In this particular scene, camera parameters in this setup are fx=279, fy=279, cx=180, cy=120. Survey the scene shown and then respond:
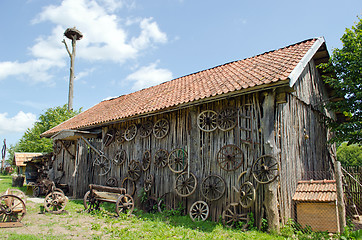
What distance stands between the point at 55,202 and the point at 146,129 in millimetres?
3697

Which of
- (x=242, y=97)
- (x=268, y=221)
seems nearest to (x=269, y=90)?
(x=242, y=97)

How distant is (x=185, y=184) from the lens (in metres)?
8.27

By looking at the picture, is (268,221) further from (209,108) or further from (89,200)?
(89,200)

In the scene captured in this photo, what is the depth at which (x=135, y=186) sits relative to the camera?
996 cm

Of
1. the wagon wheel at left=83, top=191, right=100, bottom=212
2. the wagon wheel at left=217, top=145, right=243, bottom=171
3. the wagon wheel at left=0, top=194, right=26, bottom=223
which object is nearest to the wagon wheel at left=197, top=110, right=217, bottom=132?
the wagon wheel at left=217, top=145, right=243, bottom=171

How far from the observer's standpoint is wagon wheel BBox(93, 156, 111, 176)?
11372 millimetres

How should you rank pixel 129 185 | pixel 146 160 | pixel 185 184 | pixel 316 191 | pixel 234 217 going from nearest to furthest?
pixel 234 217 → pixel 316 191 → pixel 185 184 → pixel 146 160 → pixel 129 185

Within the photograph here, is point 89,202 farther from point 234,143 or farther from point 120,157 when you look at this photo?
point 234,143

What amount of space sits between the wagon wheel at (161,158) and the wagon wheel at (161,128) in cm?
50

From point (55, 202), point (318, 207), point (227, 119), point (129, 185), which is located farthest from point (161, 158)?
point (318, 207)

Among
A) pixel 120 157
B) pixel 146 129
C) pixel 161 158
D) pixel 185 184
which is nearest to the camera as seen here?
pixel 185 184

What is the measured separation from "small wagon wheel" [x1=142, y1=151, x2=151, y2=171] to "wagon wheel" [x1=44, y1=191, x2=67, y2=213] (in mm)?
2695

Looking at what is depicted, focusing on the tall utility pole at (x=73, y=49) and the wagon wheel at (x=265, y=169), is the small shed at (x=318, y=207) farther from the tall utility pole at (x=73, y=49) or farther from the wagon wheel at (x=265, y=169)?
the tall utility pole at (x=73, y=49)

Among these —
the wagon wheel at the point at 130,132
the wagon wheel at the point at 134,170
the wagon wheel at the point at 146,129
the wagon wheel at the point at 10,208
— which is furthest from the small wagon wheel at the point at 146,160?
the wagon wheel at the point at 10,208
